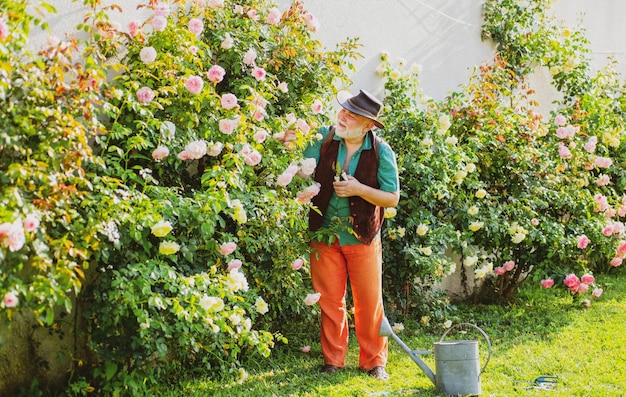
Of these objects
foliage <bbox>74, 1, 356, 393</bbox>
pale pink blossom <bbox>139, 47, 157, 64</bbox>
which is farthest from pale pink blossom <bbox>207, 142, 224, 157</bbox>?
pale pink blossom <bbox>139, 47, 157, 64</bbox>

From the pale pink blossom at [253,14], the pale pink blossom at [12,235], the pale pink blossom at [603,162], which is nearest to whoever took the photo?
the pale pink blossom at [12,235]

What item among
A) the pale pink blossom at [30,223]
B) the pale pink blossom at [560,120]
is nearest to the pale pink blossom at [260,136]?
the pale pink blossom at [30,223]

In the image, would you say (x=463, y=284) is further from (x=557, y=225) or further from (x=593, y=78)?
(x=593, y=78)

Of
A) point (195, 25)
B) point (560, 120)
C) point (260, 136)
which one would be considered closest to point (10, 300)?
point (260, 136)

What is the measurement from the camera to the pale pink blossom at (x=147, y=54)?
417 centimetres

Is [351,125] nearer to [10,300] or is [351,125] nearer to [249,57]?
[249,57]

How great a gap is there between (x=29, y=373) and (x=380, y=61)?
3.63m

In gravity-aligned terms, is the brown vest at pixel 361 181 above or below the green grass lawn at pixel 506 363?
above

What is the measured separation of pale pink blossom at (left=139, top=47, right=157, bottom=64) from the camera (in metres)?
4.17

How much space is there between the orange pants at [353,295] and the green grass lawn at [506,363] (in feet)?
0.46

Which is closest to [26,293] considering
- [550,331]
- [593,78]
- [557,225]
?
[550,331]

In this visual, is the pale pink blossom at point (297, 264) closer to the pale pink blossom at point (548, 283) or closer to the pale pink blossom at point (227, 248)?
the pale pink blossom at point (227, 248)

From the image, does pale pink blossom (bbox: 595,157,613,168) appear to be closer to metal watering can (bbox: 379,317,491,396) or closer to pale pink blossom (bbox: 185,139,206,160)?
metal watering can (bbox: 379,317,491,396)

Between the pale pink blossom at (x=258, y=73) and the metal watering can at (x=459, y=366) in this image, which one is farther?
the pale pink blossom at (x=258, y=73)
